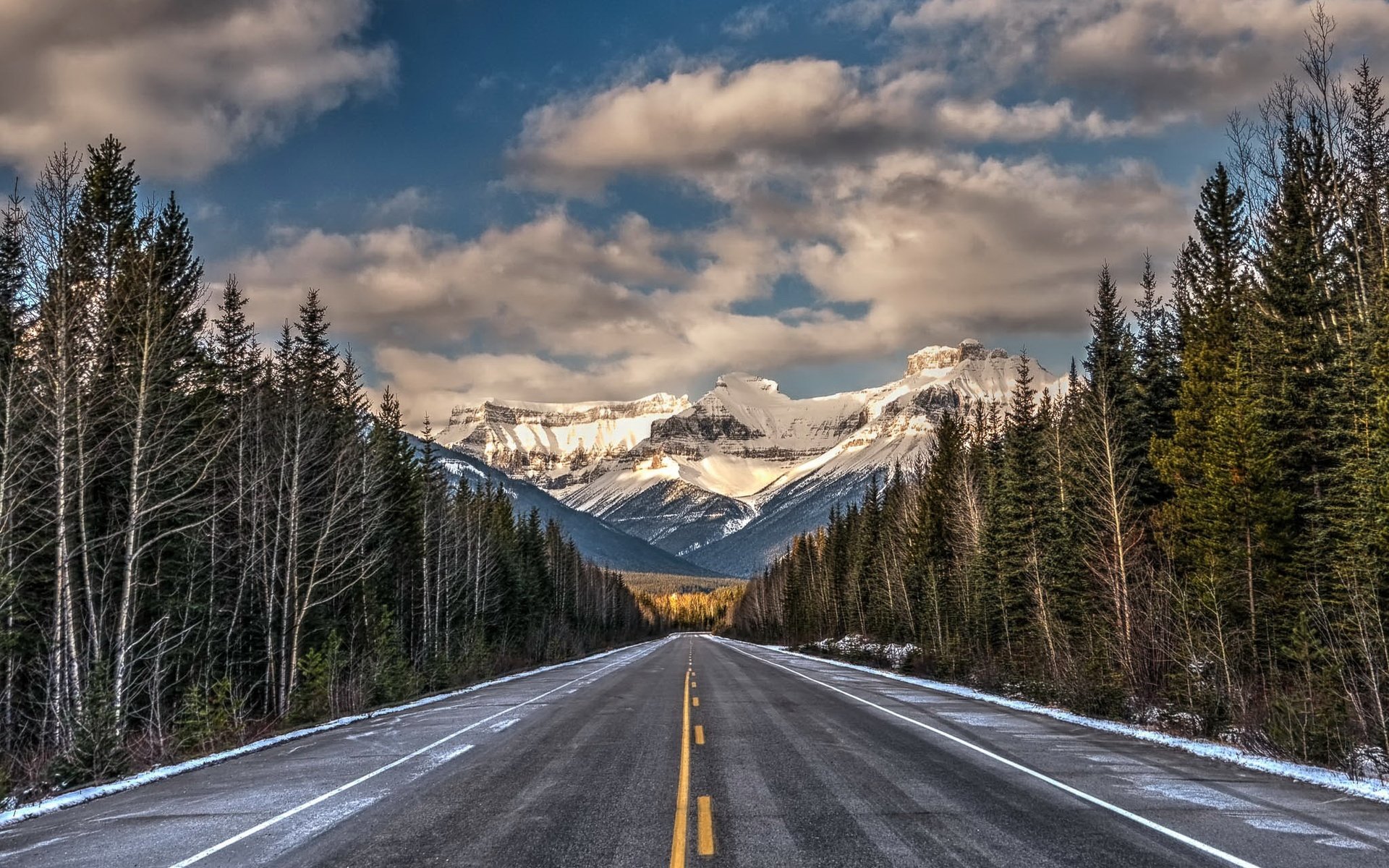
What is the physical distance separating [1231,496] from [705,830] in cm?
2070

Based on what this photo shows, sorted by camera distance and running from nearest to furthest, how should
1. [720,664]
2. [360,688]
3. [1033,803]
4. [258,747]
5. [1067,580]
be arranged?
[1033,803]
[258,747]
[360,688]
[1067,580]
[720,664]

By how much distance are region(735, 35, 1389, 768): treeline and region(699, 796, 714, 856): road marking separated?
9142 millimetres

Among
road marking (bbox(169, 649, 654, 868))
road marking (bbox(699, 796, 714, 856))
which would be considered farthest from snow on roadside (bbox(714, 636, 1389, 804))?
road marking (bbox(169, 649, 654, 868))

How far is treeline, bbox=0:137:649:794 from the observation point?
49.9 feet

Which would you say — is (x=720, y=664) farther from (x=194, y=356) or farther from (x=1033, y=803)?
(x=1033, y=803)

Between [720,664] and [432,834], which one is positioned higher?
[432,834]

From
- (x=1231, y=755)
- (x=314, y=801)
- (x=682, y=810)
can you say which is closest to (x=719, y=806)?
(x=682, y=810)

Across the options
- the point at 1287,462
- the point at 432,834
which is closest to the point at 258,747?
the point at 432,834

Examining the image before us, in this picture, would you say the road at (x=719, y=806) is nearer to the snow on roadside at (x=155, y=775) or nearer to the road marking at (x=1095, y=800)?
the road marking at (x=1095, y=800)

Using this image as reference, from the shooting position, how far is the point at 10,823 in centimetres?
879

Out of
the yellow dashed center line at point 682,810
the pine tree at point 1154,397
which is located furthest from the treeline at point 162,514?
the pine tree at point 1154,397

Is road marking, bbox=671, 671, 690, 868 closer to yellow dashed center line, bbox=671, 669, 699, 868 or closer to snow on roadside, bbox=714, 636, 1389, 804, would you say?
yellow dashed center line, bbox=671, 669, 699, 868

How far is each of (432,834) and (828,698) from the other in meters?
15.6

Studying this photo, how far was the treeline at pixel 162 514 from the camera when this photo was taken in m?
15.2
